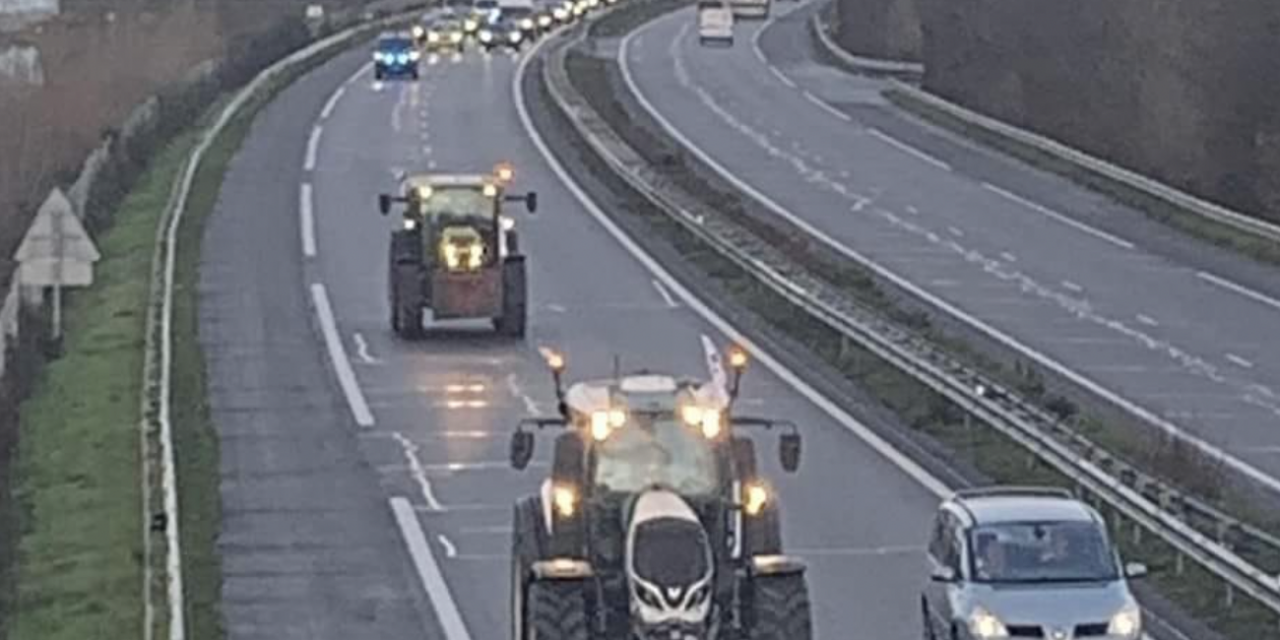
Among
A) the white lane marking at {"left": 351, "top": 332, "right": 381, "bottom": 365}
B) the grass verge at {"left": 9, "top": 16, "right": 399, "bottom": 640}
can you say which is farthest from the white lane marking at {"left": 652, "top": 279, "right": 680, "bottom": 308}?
the grass verge at {"left": 9, "top": 16, "right": 399, "bottom": 640}

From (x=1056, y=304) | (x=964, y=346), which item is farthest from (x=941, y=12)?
(x=964, y=346)

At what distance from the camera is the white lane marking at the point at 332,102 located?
284 feet

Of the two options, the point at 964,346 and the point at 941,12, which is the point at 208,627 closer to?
the point at 964,346

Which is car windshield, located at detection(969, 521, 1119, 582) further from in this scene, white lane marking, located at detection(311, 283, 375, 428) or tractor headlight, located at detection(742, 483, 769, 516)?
white lane marking, located at detection(311, 283, 375, 428)

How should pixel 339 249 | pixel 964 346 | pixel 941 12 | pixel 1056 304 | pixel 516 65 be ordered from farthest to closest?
pixel 516 65
pixel 941 12
pixel 339 249
pixel 1056 304
pixel 964 346

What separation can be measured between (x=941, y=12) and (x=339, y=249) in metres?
44.2

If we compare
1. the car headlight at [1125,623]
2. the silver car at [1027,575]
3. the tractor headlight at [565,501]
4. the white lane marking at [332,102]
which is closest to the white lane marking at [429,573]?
the silver car at [1027,575]

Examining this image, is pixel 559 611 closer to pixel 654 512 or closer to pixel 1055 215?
pixel 654 512

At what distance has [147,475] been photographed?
3269 centimetres

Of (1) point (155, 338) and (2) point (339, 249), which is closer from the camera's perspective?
(1) point (155, 338)

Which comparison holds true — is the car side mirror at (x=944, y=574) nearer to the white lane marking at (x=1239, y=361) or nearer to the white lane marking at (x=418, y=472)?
the white lane marking at (x=418, y=472)

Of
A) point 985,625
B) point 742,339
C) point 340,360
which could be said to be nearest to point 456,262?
point 340,360

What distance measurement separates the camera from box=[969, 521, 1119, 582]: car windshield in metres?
22.5

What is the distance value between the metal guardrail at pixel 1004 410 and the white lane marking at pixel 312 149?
34.5ft
